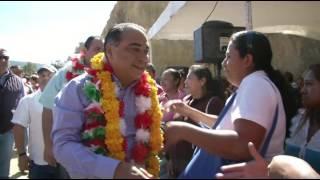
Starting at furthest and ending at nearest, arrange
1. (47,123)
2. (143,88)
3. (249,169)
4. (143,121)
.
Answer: (47,123) < (143,88) < (143,121) < (249,169)

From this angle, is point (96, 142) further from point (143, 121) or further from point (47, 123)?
point (47, 123)

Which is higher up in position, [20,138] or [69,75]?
[69,75]

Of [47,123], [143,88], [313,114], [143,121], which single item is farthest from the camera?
[47,123]

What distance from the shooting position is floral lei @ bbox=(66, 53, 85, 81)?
3066 mm

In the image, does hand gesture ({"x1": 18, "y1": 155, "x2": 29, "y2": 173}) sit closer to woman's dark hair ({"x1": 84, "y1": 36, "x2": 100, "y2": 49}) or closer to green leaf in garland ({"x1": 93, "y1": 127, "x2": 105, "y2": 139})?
woman's dark hair ({"x1": 84, "y1": 36, "x2": 100, "y2": 49})

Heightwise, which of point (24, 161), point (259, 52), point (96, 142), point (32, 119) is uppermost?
point (259, 52)

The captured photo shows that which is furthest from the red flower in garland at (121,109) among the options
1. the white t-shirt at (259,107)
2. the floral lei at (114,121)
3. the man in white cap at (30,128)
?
the man in white cap at (30,128)

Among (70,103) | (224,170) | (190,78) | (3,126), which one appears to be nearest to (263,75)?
(224,170)

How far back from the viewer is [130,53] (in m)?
2.05

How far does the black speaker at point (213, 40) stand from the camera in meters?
3.41

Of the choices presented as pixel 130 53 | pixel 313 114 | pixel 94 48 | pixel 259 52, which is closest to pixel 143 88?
pixel 130 53

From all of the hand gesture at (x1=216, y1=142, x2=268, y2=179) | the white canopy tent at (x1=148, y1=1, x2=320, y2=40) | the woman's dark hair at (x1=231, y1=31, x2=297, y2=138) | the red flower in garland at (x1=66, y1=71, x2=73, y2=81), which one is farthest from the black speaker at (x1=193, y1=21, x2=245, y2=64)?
the hand gesture at (x1=216, y1=142, x2=268, y2=179)

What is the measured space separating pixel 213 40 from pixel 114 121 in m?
1.71

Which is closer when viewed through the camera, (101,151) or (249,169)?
(249,169)
